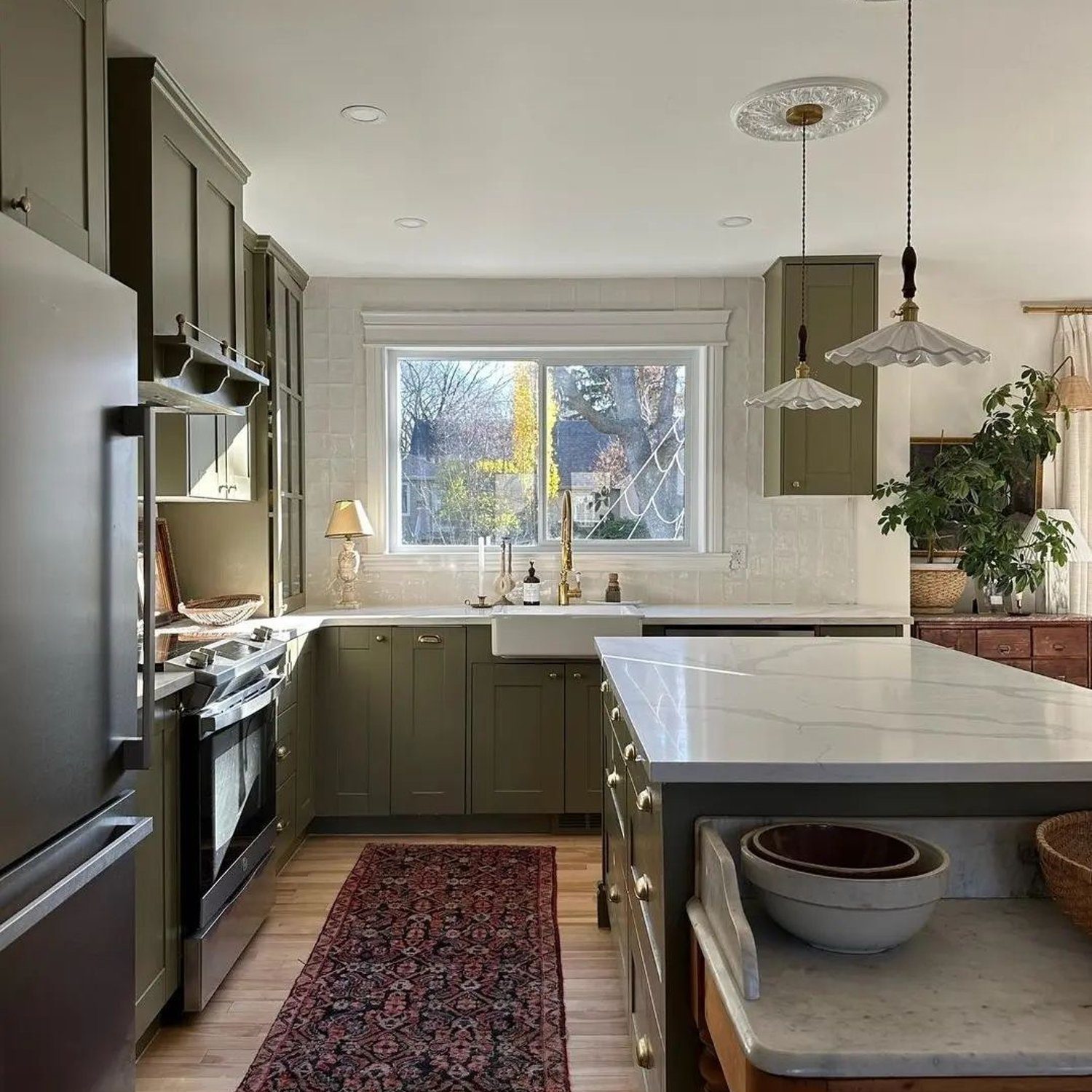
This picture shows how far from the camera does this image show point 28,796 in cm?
150

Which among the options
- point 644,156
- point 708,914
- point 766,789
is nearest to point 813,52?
point 644,156

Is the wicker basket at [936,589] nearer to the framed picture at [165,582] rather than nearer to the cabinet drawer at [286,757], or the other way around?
the cabinet drawer at [286,757]

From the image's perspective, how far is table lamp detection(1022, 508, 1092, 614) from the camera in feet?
16.0

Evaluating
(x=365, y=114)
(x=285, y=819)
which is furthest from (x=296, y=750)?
(x=365, y=114)

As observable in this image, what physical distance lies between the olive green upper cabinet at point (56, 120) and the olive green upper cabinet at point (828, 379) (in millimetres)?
3149

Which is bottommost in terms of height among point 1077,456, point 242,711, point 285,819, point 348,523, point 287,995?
point 287,995

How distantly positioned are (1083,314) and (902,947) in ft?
15.3

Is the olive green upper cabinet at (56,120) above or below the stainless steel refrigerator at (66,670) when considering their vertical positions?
above

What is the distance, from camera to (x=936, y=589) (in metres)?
4.78

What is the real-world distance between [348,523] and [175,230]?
2.00 metres

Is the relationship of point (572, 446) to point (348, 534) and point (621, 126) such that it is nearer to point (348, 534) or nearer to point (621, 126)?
point (348, 534)

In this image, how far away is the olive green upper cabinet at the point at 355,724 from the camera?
4230 millimetres

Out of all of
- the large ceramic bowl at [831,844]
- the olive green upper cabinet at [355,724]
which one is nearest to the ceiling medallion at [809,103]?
the large ceramic bowl at [831,844]

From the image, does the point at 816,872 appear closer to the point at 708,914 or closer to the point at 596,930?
the point at 708,914
